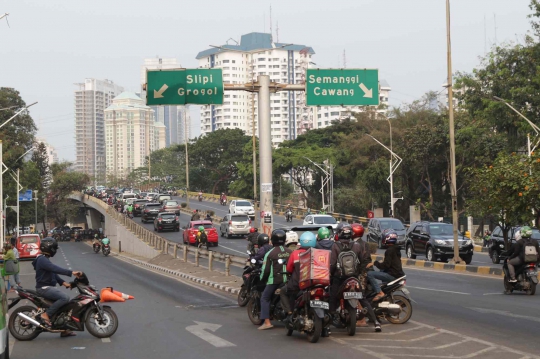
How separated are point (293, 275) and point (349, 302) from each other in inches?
38.2

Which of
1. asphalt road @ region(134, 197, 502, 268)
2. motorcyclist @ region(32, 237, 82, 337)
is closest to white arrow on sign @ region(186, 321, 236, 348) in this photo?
motorcyclist @ region(32, 237, 82, 337)

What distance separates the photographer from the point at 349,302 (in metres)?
11.9

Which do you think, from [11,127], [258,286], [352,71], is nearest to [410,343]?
[258,286]

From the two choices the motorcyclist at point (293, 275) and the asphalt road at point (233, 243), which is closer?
the motorcyclist at point (293, 275)

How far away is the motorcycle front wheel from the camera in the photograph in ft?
41.4

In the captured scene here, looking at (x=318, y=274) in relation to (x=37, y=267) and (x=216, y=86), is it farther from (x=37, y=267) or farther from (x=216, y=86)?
(x=216, y=86)

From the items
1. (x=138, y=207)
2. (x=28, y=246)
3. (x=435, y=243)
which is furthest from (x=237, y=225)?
(x=138, y=207)

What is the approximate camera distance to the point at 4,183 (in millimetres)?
83125

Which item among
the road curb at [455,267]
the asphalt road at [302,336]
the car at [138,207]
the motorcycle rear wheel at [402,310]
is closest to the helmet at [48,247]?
the asphalt road at [302,336]

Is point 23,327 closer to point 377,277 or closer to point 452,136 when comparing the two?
point 377,277

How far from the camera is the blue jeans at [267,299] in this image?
517 inches

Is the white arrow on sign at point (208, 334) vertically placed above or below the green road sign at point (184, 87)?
below

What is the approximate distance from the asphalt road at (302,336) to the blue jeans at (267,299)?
33cm

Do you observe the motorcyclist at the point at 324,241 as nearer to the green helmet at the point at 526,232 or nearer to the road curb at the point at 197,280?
the green helmet at the point at 526,232
